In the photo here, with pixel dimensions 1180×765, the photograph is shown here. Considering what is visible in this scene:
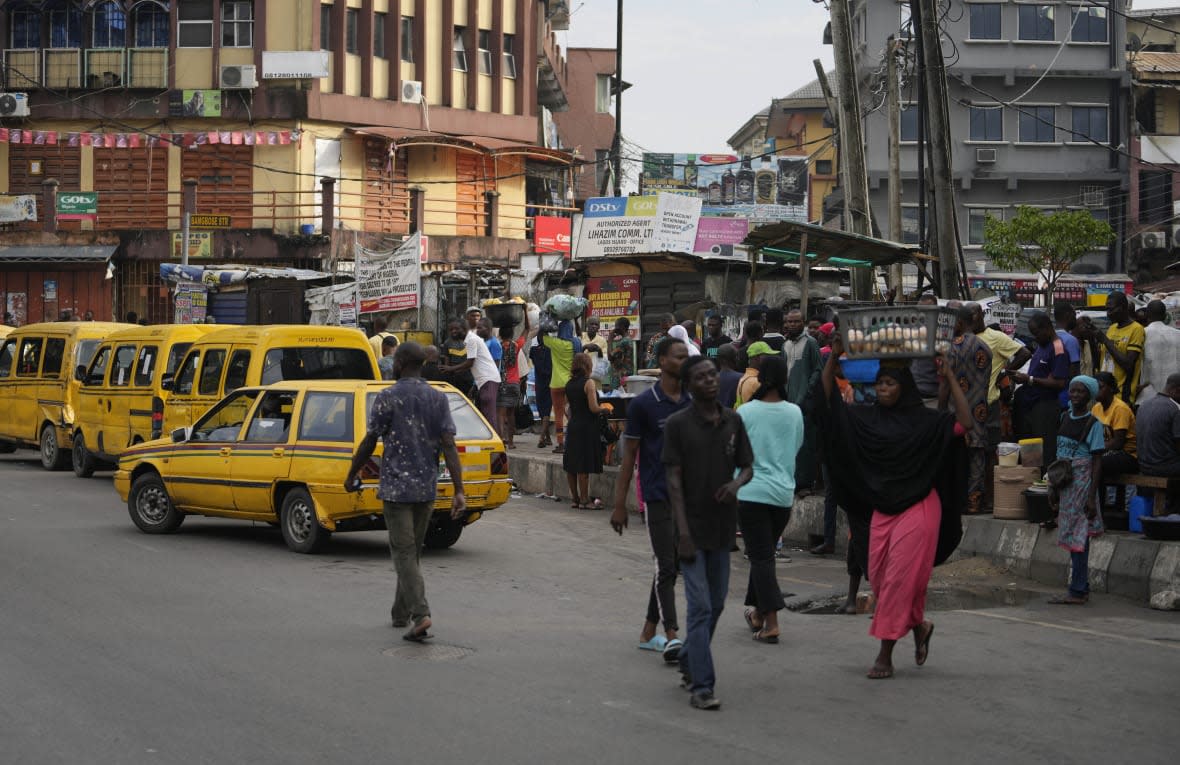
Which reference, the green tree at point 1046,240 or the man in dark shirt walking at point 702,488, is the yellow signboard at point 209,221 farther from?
the man in dark shirt walking at point 702,488

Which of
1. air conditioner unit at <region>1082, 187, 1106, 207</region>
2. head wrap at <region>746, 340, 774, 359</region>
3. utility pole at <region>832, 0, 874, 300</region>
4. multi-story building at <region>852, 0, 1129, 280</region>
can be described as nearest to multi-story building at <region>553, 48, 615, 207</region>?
multi-story building at <region>852, 0, 1129, 280</region>

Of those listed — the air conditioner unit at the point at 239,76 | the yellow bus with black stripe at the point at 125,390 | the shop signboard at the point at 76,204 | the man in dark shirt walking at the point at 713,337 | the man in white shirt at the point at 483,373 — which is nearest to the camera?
the man in dark shirt walking at the point at 713,337

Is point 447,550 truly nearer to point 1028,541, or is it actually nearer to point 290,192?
point 1028,541

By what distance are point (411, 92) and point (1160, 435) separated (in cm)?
3642

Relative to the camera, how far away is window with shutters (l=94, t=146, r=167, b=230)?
141 feet

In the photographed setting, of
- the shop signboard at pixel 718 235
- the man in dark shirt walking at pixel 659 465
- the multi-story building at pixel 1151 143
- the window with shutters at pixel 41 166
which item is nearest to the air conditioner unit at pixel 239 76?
the window with shutters at pixel 41 166

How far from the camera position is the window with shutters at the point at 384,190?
44.0 metres

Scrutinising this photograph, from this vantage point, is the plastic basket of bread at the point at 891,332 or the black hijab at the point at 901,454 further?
the black hijab at the point at 901,454

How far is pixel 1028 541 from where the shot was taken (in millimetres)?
12703

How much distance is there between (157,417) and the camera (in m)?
17.8

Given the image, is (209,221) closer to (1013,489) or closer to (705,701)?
(1013,489)

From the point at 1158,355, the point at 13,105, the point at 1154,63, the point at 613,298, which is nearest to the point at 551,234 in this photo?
the point at 613,298

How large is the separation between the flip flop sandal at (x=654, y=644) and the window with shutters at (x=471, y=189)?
37.6 meters

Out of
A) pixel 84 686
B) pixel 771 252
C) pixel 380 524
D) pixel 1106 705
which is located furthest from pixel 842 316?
pixel 771 252
